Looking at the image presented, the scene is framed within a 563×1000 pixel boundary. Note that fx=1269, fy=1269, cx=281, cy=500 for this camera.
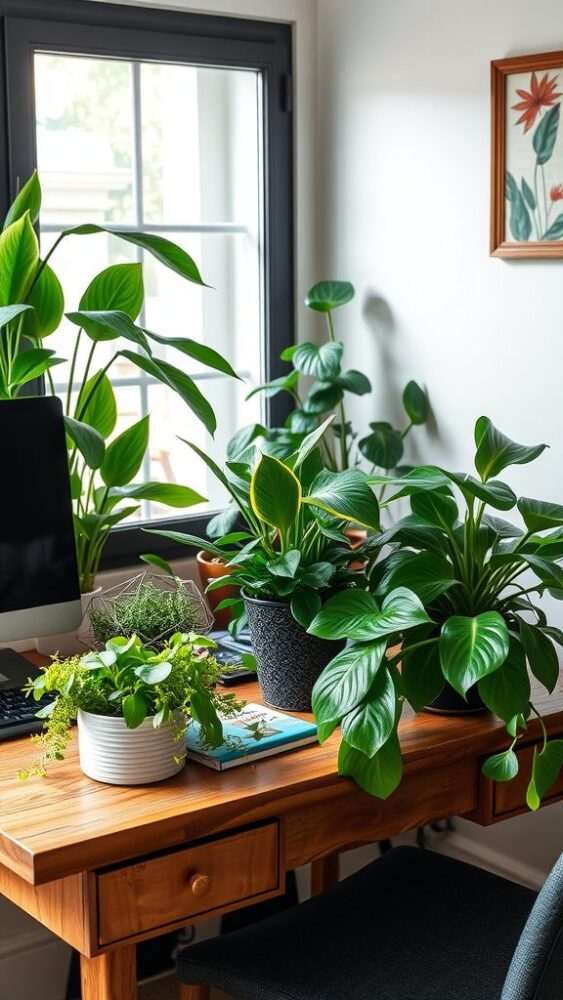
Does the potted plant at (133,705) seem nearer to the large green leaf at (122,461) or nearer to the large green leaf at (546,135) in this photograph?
the large green leaf at (122,461)

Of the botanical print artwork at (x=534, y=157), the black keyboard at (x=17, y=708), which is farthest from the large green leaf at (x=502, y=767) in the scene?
the botanical print artwork at (x=534, y=157)

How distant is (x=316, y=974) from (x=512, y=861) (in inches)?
36.5

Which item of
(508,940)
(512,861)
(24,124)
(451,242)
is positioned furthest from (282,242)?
(508,940)

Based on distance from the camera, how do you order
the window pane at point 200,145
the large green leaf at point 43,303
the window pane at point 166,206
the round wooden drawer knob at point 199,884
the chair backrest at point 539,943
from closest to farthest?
1. the chair backrest at point 539,943
2. the round wooden drawer knob at point 199,884
3. the large green leaf at point 43,303
4. the window pane at point 166,206
5. the window pane at point 200,145

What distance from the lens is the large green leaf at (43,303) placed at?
82.4 inches

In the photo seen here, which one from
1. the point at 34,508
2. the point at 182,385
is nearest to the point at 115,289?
the point at 182,385

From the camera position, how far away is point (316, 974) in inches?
67.7

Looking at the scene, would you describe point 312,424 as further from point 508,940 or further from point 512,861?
point 508,940

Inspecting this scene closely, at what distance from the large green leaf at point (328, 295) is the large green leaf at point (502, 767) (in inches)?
45.6

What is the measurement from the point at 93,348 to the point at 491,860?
1.32 metres

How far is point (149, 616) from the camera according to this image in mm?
1874

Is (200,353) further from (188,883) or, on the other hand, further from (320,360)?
(188,883)

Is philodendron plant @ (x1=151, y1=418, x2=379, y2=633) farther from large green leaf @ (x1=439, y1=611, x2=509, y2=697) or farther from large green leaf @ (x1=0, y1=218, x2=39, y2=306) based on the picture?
large green leaf @ (x1=0, y1=218, x2=39, y2=306)

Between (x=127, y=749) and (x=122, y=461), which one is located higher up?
(x=122, y=461)
